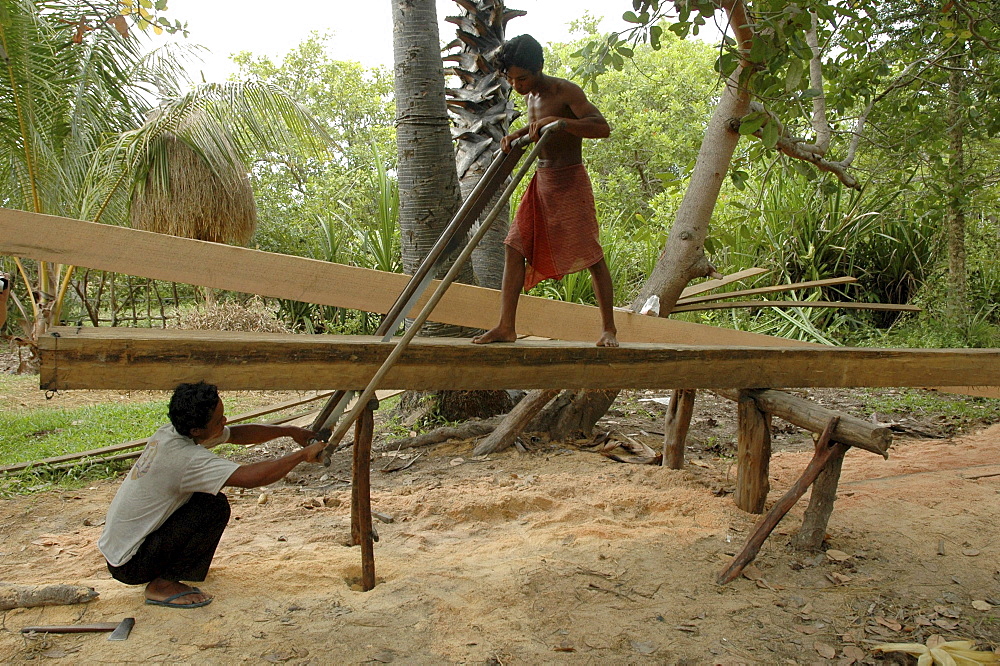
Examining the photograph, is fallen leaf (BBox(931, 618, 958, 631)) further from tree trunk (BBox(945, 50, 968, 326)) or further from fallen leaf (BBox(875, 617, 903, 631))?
tree trunk (BBox(945, 50, 968, 326))

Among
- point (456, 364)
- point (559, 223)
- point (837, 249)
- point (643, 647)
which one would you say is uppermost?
point (837, 249)

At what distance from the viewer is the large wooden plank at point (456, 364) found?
228cm

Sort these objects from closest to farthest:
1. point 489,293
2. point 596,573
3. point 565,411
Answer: point 596,573, point 489,293, point 565,411

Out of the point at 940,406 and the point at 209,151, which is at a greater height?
the point at 209,151

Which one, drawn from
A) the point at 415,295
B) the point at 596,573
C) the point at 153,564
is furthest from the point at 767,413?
the point at 153,564

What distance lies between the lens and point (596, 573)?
3.21 m

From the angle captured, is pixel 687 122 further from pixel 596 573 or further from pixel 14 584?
pixel 14 584

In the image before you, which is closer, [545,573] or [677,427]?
[545,573]

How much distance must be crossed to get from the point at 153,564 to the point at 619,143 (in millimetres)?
14305

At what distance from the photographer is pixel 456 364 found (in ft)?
8.98

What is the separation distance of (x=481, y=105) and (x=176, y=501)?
4089 millimetres

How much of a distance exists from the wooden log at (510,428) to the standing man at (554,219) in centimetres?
164

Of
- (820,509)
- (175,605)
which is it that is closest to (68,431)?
(175,605)

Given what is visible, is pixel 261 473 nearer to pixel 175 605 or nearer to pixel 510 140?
pixel 175 605
